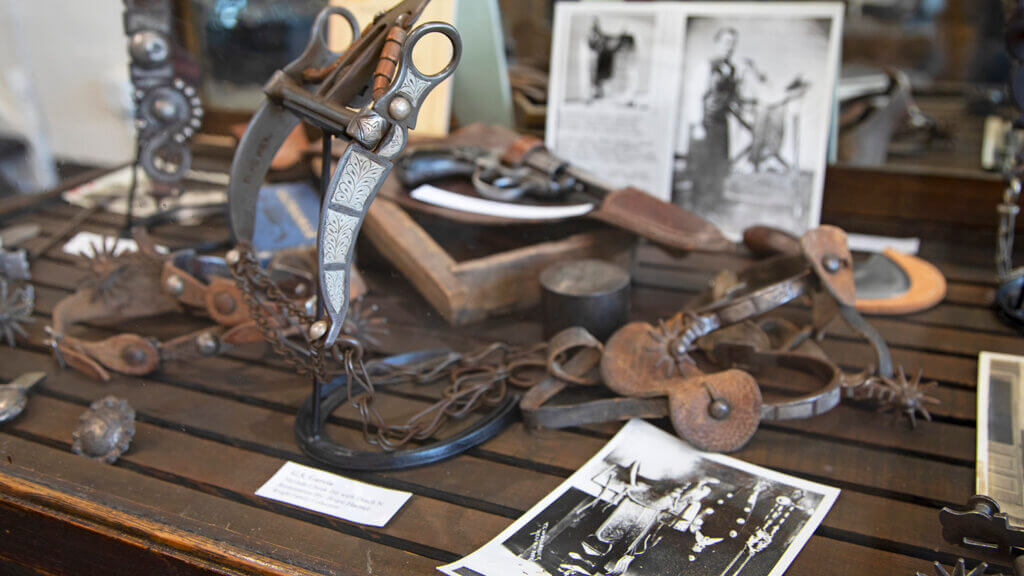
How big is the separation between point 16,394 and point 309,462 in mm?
485

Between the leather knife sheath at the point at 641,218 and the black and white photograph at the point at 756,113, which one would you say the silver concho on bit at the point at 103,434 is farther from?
the black and white photograph at the point at 756,113

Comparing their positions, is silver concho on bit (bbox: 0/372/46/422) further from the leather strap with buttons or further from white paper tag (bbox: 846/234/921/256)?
white paper tag (bbox: 846/234/921/256)

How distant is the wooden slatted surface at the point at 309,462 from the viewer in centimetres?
88

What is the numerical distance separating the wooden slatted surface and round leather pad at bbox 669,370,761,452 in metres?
0.04

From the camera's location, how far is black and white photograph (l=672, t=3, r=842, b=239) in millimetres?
1777

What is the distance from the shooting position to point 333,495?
3.20 feet

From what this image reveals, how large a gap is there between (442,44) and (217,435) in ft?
2.13

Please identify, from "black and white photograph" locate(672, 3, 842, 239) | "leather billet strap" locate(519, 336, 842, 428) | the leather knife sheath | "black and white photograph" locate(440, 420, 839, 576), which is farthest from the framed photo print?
"black and white photograph" locate(440, 420, 839, 576)

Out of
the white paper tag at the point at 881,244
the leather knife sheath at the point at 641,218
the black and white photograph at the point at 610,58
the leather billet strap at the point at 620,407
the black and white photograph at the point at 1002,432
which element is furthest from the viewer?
the black and white photograph at the point at 610,58

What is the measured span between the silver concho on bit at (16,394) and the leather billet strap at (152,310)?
6 cm

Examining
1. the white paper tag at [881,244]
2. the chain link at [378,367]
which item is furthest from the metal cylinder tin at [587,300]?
the white paper tag at [881,244]

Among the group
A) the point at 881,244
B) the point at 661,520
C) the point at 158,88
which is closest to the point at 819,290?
the point at 661,520

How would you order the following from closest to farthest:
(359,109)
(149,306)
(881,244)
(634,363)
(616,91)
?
(359,109) → (634,363) → (149,306) → (881,244) → (616,91)

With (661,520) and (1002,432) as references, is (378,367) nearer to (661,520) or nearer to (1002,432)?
(661,520)
